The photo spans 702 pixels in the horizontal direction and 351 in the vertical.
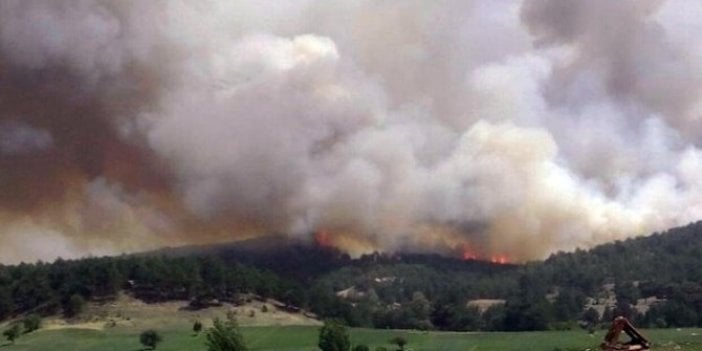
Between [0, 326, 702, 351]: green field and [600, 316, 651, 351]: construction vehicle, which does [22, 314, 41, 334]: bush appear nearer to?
[0, 326, 702, 351]: green field

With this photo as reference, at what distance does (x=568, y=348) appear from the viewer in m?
117

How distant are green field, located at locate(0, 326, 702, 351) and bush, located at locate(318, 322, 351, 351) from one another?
7.38 m

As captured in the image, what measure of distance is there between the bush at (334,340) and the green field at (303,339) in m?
7.38

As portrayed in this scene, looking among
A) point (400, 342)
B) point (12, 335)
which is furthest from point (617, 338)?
point (12, 335)

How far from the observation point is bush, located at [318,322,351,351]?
5266 inches

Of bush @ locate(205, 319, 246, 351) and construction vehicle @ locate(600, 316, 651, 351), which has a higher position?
bush @ locate(205, 319, 246, 351)

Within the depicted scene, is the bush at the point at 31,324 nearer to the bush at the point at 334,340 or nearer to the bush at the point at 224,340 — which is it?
the bush at the point at 334,340

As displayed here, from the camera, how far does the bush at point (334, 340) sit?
13375 cm

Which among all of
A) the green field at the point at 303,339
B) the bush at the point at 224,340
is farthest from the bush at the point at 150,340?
the bush at the point at 224,340

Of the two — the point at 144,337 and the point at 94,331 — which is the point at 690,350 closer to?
the point at 144,337

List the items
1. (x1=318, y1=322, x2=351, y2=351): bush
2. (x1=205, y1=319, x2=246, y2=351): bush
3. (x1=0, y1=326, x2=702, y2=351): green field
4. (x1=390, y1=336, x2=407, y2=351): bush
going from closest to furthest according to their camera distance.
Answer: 1. (x1=205, y1=319, x2=246, y2=351): bush
2. (x1=0, y1=326, x2=702, y2=351): green field
3. (x1=318, y1=322, x2=351, y2=351): bush
4. (x1=390, y1=336, x2=407, y2=351): bush

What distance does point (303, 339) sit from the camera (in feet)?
533

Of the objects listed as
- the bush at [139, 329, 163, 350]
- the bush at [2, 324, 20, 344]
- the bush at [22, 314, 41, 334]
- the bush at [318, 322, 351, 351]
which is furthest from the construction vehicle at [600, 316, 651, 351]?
the bush at [22, 314, 41, 334]

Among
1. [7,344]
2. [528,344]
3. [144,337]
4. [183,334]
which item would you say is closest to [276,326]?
[183,334]
